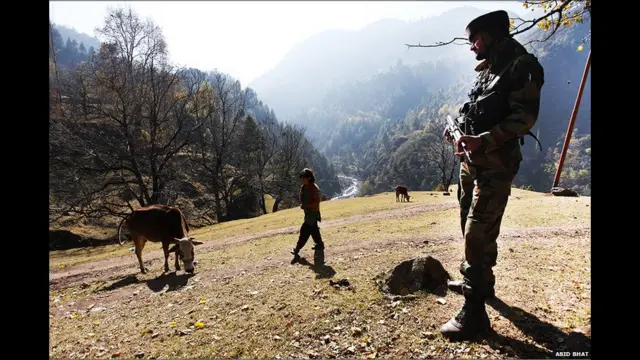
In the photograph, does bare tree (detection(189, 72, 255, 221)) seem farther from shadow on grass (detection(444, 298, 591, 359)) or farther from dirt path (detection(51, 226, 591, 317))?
shadow on grass (detection(444, 298, 591, 359))

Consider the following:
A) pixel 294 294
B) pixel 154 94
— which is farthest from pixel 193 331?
pixel 154 94

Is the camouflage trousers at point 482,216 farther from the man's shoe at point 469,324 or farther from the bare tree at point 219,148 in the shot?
the bare tree at point 219,148

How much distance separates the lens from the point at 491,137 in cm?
361

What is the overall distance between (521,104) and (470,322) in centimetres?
257

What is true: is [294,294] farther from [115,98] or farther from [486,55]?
[115,98]

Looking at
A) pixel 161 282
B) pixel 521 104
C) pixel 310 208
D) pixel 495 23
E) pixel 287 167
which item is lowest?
pixel 161 282

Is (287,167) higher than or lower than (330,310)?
higher

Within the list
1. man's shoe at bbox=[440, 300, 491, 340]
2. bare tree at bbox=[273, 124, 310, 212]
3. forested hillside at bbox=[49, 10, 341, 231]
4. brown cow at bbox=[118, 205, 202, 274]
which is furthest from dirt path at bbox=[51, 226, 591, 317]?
bare tree at bbox=[273, 124, 310, 212]

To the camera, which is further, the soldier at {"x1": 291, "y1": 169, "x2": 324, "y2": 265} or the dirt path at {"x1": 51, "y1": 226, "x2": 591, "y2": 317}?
the soldier at {"x1": 291, "y1": 169, "x2": 324, "y2": 265}

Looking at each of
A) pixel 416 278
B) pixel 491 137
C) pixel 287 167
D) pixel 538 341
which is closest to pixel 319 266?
pixel 416 278

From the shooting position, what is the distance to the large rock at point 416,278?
16.7 feet

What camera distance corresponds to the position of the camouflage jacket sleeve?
3.51 metres

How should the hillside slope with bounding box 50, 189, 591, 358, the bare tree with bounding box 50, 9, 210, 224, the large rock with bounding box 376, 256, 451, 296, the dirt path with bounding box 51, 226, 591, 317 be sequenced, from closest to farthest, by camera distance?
1. the hillside slope with bounding box 50, 189, 591, 358
2. the large rock with bounding box 376, 256, 451, 296
3. the dirt path with bounding box 51, 226, 591, 317
4. the bare tree with bounding box 50, 9, 210, 224

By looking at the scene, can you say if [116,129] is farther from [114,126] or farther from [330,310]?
[330,310]
